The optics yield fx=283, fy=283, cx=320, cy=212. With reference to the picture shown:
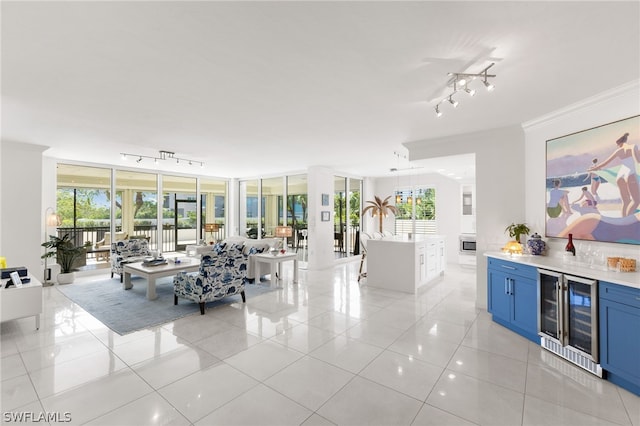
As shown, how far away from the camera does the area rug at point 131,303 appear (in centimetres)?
394

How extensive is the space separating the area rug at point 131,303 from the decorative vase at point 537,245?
437 centimetres

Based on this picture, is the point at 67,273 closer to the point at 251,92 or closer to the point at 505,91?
the point at 251,92

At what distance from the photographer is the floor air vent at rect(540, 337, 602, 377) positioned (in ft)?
8.71

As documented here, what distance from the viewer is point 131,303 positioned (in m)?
4.69

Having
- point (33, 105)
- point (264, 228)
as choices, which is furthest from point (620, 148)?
point (264, 228)

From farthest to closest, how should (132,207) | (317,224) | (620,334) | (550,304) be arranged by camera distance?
(132,207), (317,224), (550,304), (620,334)

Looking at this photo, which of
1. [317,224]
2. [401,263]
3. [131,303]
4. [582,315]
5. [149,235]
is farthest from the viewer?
[149,235]

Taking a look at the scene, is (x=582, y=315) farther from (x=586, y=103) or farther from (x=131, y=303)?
(x=131, y=303)

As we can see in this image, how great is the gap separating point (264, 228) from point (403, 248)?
18.0ft

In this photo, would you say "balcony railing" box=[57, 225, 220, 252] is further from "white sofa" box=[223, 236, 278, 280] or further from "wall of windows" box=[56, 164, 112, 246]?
"white sofa" box=[223, 236, 278, 280]

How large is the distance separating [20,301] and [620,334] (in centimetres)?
640

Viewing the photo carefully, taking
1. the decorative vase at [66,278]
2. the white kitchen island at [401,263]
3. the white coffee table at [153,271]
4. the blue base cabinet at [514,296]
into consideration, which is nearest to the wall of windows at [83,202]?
the decorative vase at [66,278]

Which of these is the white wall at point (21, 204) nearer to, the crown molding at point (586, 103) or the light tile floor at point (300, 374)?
the light tile floor at point (300, 374)

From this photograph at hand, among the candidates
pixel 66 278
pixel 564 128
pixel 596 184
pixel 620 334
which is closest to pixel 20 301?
pixel 66 278
